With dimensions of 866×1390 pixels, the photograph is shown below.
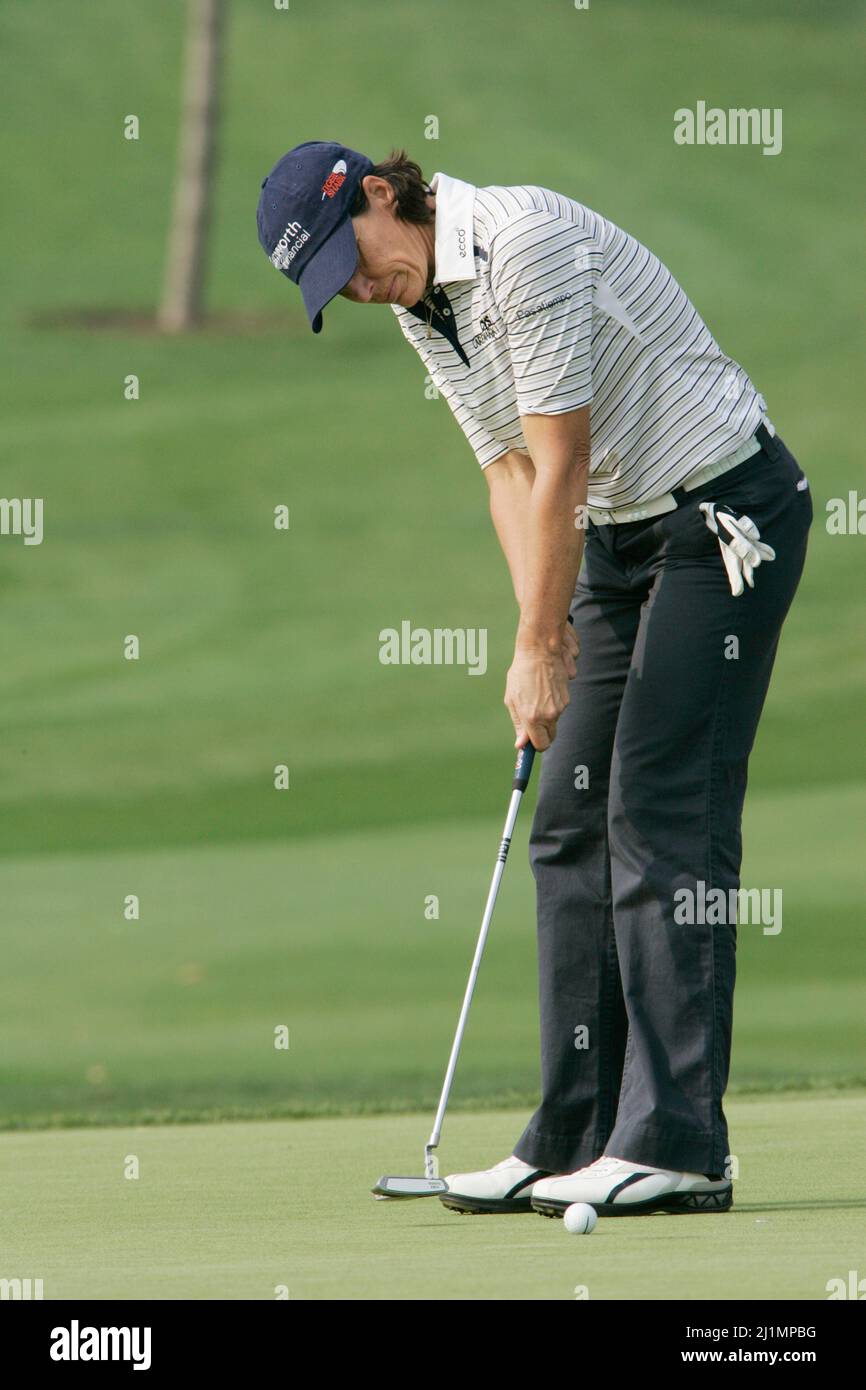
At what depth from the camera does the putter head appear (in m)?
2.95

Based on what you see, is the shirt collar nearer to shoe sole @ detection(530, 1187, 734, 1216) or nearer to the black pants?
the black pants

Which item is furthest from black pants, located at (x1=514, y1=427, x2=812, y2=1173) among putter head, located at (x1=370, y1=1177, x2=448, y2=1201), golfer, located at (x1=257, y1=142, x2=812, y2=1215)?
putter head, located at (x1=370, y1=1177, x2=448, y2=1201)

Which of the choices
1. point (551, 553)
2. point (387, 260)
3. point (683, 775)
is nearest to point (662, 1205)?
point (683, 775)

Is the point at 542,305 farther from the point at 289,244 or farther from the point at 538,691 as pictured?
the point at 538,691

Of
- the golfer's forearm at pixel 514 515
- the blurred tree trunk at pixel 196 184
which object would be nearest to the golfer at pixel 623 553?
the golfer's forearm at pixel 514 515

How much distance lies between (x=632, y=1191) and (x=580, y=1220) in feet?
0.75

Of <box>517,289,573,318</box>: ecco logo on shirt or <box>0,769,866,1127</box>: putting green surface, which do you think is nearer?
<box>517,289,573,318</box>: ecco logo on shirt

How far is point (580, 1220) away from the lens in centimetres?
268

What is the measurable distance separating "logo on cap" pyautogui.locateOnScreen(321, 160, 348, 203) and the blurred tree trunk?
1513cm

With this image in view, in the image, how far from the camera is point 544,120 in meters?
20.5

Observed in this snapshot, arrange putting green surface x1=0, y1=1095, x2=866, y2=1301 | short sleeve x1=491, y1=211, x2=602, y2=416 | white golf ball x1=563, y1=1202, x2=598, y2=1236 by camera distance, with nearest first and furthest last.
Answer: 1. putting green surface x1=0, y1=1095, x2=866, y2=1301
2. white golf ball x1=563, y1=1202, x2=598, y2=1236
3. short sleeve x1=491, y1=211, x2=602, y2=416

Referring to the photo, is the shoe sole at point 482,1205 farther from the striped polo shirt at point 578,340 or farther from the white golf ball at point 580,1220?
the striped polo shirt at point 578,340
